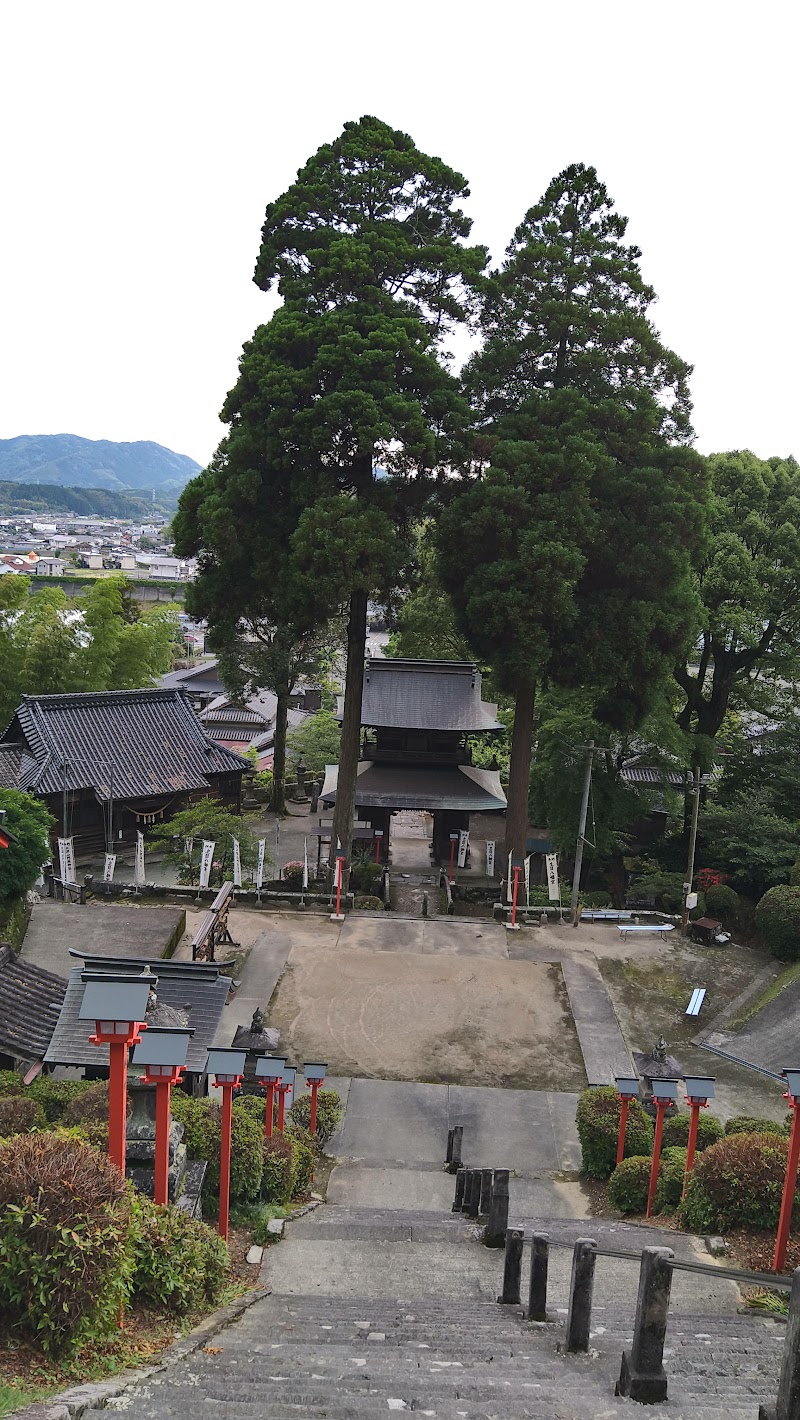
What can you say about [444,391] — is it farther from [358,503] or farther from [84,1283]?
[84,1283]

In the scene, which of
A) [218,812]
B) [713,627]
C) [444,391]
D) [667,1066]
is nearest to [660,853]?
[713,627]

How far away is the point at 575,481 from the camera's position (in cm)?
1906

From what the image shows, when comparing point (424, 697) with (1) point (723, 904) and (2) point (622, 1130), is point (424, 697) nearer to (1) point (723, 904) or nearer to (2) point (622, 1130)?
(1) point (723, 904)

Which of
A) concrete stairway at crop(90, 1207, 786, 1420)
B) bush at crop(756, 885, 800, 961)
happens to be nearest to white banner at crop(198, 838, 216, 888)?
bush at crop(756, 885, 800, 961)

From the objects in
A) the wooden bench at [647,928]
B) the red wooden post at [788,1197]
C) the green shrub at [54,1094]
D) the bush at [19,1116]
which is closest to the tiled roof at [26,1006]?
the green shrub at [54,1094]

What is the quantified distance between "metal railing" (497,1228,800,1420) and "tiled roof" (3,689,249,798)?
19.0 meters

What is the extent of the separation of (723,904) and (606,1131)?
35.9 ft

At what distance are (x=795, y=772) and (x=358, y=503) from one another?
1221cm

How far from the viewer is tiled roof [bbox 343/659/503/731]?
2452cm

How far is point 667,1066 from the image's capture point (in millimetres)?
10688

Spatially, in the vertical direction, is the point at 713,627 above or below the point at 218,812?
above

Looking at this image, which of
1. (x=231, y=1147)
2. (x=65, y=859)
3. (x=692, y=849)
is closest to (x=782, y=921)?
(x=692, y=849)

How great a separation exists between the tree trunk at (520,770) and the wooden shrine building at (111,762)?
335 inches

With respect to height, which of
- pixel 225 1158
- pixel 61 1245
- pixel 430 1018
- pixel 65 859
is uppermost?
pixel 61 1245
